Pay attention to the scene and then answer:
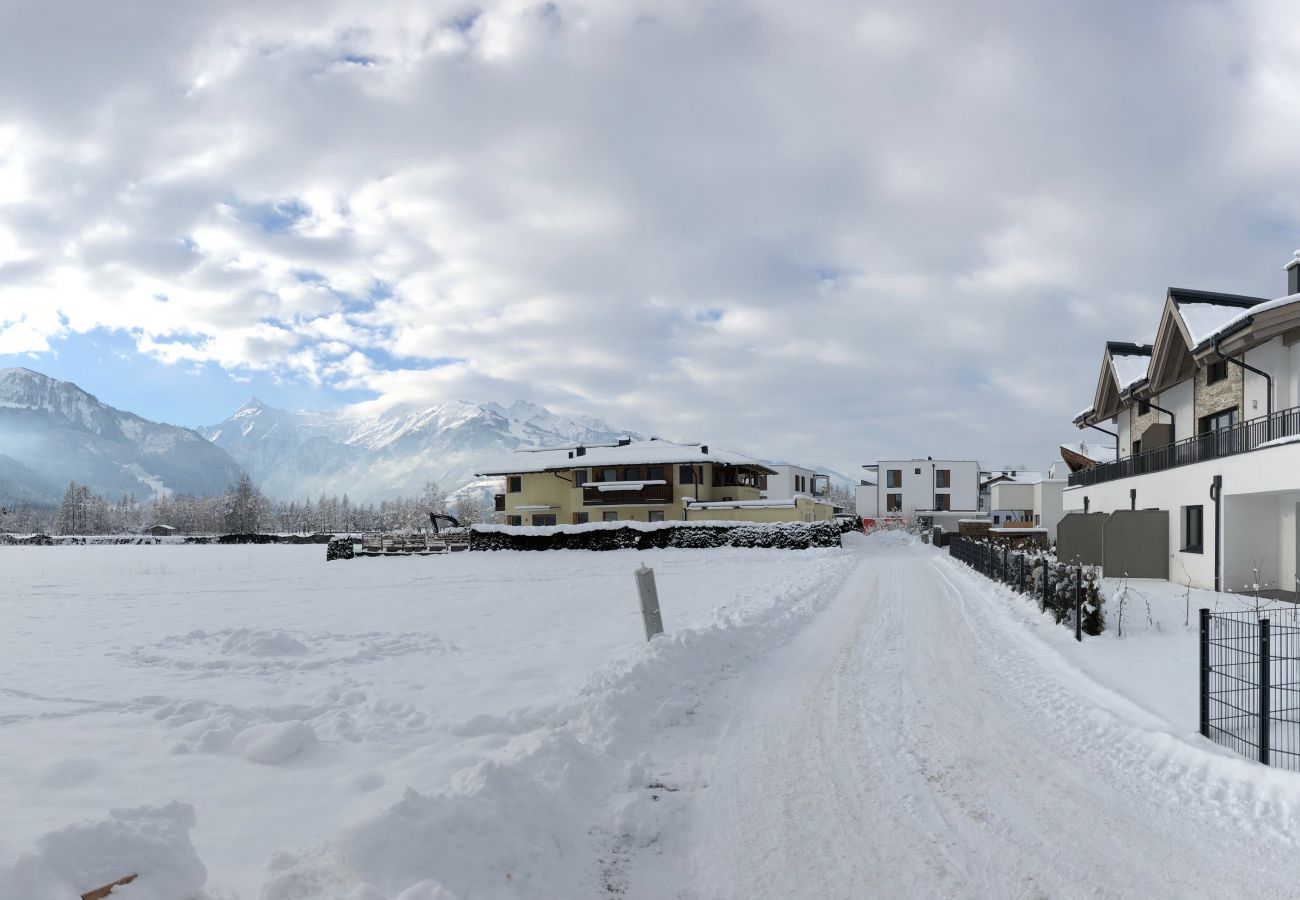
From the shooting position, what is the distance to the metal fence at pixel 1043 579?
1305 cm

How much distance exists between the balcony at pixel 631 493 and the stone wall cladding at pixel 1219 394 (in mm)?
32566

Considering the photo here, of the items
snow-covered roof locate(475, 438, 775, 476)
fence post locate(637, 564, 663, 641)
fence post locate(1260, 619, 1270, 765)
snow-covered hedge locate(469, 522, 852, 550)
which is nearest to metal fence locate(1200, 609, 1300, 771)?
fence post locate(1260, 619, 1270, 765)

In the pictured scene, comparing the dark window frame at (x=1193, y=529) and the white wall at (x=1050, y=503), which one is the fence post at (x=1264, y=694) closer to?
the dark window frame at (x=1193, y=529)

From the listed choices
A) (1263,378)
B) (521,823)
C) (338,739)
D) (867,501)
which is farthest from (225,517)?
(521,823)

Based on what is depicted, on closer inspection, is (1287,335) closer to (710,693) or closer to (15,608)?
(710,693)

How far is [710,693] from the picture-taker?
28.2 feet

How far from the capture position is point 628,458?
53.9 metres

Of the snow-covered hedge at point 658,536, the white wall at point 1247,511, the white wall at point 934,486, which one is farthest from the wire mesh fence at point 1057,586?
the white wall at point 934,486

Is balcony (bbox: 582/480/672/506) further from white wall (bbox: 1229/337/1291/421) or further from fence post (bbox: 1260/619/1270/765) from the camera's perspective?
fence post (bbox: 1260/619/1270/765)

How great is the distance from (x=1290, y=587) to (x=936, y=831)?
64.9ft

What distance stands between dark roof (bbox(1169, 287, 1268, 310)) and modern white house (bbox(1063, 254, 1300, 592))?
0.03 meters

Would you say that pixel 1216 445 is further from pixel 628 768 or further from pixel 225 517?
pixel 225 517

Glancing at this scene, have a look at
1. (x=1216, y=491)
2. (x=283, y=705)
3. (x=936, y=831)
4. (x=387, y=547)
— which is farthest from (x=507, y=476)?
(x=936, y=831)

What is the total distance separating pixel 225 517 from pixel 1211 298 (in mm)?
128664
